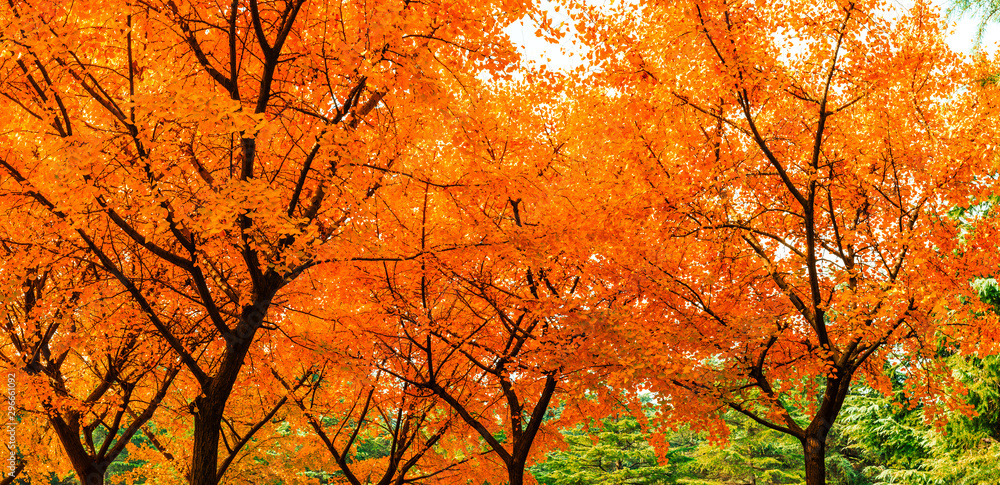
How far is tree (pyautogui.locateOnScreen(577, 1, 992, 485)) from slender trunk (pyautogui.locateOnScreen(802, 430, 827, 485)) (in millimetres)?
18

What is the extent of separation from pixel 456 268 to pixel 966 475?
1289 centimetres

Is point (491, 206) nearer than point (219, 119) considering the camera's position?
No

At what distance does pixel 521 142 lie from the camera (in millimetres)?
8383

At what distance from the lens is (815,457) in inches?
301

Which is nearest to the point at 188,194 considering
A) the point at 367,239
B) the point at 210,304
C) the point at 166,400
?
the point at 210,304

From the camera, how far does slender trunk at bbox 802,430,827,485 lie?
7590 mm

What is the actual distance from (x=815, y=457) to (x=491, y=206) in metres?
4.78

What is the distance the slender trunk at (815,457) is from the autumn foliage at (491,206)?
1.7 inches

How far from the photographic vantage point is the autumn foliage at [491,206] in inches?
207

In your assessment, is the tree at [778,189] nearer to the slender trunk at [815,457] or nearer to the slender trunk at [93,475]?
the slender trunk at [815,457]

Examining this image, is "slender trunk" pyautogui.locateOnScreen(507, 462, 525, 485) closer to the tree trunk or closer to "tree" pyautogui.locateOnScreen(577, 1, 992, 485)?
"tree" pyautogui.locateOnScreen(577, 1, 992, 485)

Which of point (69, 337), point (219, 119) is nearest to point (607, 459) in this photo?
point (69, 337)

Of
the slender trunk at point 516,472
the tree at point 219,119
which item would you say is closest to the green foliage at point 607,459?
the slender trunk at point 516,472

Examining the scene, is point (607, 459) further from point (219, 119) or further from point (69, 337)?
point (219, 119)
